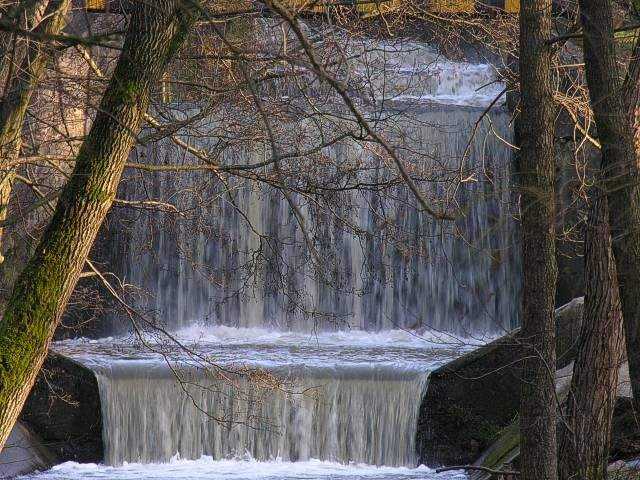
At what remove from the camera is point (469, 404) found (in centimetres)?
1255

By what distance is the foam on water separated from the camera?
1162 centimetres

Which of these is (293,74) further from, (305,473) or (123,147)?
(305,473)

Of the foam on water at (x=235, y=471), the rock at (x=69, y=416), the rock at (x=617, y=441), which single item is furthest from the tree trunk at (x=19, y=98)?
the rock at (x=617, y=441)

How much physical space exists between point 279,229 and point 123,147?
35.0 feet

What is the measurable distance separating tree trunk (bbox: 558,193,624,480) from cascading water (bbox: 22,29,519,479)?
93 centimetres

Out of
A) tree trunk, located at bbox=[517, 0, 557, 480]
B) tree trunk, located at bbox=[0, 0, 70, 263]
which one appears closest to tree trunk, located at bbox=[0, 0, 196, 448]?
tree trunk, located at bbox=[0, 0, 70, 263]

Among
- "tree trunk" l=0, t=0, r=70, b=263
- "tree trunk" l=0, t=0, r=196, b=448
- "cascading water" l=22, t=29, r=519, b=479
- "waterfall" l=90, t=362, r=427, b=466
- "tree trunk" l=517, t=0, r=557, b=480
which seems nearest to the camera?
"tree trunk" l=0, t=0, r=196, b=448

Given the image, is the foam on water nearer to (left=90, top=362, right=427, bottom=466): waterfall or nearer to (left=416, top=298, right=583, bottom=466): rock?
(left=90, top=362, right=427, bottom=466): waterfall

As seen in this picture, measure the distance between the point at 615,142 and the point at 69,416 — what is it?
27.9 ft

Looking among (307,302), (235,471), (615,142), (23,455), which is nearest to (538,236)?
(615,142)

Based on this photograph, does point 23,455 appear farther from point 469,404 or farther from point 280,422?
point 469,404

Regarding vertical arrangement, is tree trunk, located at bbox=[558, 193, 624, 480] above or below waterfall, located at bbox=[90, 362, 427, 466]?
above

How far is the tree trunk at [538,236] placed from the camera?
21.5 feet

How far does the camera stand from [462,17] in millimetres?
9477
